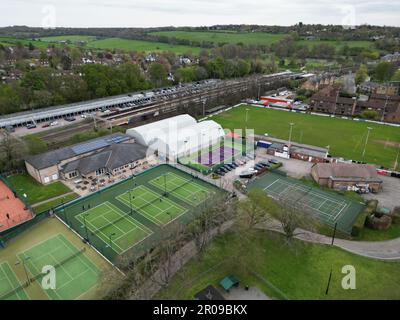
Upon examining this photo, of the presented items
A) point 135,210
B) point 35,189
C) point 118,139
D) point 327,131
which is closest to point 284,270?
point 135,210

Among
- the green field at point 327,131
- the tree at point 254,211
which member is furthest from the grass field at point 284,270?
the green field at point 327,131

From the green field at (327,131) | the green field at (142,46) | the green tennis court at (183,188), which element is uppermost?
the green field at (142,46)

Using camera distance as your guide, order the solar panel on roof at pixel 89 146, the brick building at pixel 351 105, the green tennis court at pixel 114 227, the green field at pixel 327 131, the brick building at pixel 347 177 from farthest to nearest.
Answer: the brick building at pixel 351 105 → the green field at pixel 327 131 → the solar panel on roof at pixel 89 146 → the brick building at pixel 347 177 → the green tennis court at pixel 114 227

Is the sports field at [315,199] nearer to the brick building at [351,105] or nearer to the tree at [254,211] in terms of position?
the tree at [254,211]

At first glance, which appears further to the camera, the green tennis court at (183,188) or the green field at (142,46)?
the green field at (142,46)

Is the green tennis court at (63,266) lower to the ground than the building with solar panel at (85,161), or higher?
lower

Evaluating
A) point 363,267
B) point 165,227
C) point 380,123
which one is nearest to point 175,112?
point 165,227

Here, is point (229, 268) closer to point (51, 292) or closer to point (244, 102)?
point (51, 292)

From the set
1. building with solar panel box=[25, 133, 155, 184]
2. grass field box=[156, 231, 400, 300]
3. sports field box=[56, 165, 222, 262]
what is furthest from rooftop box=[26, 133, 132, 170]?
grass field box=[156, 231, 400, 300]

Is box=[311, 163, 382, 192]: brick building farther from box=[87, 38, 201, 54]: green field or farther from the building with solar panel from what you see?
box=[87, 38, 201, 54]: green field

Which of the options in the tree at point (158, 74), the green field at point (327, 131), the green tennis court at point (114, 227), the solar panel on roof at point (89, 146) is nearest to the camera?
the green tennis court at point (114, 227)
